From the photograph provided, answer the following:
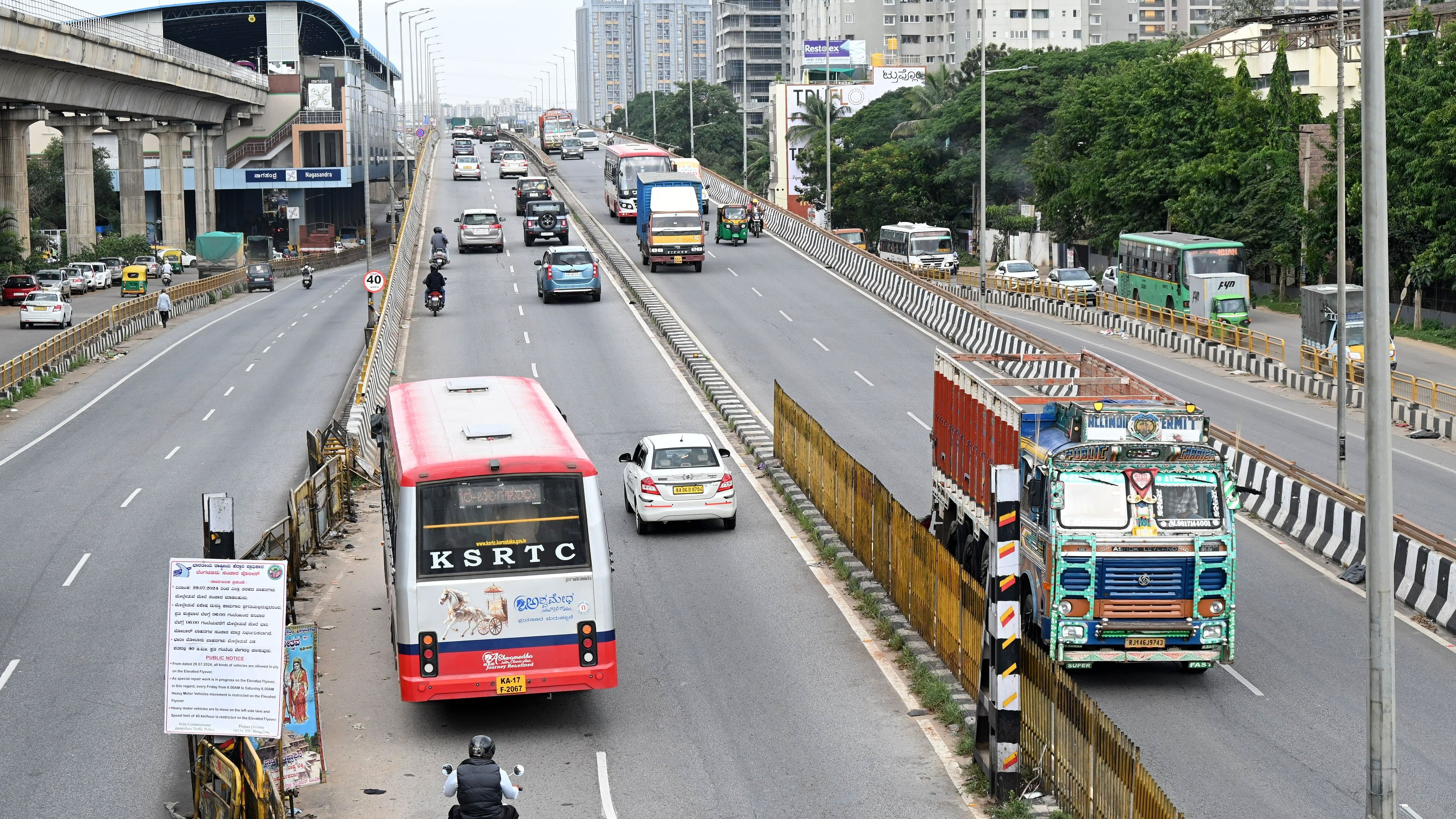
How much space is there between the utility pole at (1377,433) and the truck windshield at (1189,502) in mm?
5094

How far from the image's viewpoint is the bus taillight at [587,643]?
51.5ft

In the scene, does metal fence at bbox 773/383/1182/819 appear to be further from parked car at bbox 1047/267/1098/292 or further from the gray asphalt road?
parked car at bbox 1047/267/1098/292

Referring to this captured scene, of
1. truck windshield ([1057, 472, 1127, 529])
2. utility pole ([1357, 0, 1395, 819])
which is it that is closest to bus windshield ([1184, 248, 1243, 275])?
truck windshield ([1057, 472, 1127, 529])

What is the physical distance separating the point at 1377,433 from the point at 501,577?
8169 millimetres

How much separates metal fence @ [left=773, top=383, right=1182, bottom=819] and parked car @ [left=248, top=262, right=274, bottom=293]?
60.5 m

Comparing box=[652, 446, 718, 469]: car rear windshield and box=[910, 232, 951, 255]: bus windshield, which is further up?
box=[910, 232, 951, 255]: bus windshield

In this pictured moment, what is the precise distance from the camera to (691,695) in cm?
1730

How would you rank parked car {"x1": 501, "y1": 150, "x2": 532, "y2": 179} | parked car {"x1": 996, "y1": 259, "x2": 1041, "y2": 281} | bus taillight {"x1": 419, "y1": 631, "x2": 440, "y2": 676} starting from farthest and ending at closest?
1. parked car {"x1": 501, "y1": 150, "x2": 532, "y2": 179}
2. parked car {"x1": 996, "y1": 259, "x2": 1041, "y2": 281}
3. bus taillight {"x1": 419, "y1": 631, "x2": 440, "y2": 676}

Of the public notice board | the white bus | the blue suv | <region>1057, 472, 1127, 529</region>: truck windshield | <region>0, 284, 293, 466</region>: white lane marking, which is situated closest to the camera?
the public notice board

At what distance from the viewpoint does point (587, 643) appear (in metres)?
15.7

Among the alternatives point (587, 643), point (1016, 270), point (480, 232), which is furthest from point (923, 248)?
point (587, 643)

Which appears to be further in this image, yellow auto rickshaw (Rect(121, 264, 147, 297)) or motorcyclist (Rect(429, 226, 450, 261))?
yellow auto rickshaw (Rect(121, 264, 147, 297))

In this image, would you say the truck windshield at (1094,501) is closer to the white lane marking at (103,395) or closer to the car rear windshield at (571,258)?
the white lane marking at (103,395)

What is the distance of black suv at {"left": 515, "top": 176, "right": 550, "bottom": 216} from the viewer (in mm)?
73438
